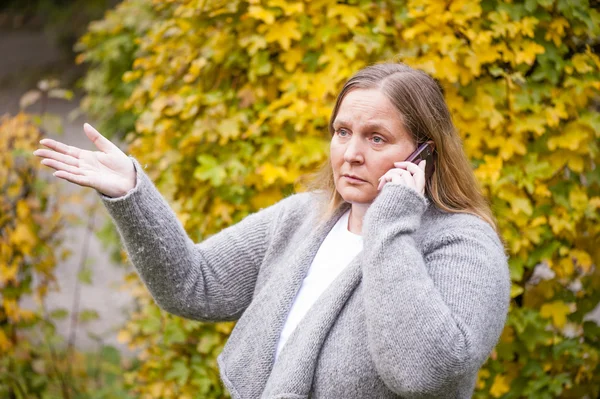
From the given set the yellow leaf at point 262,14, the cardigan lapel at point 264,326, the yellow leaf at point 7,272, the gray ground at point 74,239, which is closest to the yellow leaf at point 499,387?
the gray ground at point 74,239

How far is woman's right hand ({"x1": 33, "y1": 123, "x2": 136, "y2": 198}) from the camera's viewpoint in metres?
1.60

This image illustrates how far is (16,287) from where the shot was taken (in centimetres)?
369

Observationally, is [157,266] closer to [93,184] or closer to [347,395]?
[93,184]

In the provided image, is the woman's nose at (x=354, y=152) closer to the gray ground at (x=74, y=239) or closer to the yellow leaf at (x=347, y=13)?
the yellow leaf at (x=347, y=13)

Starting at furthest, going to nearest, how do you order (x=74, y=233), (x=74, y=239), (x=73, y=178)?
1. (x=74, y=233)
2. (x=74, y=239)
3. (x=73, y=178)

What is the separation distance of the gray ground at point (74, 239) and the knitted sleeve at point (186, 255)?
1411 mm

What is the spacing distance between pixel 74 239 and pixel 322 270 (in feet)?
8.71

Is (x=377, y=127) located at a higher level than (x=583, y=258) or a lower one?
higher

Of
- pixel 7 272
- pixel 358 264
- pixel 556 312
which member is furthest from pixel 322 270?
pixel 7 272

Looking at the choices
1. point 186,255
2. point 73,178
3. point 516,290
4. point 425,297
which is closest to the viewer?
point 425,297

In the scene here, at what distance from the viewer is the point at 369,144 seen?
1.67 meters

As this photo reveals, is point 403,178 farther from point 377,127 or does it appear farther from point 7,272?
point 7,272

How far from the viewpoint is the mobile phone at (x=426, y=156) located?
1679mm

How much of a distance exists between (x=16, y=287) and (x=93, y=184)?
7.79ft
